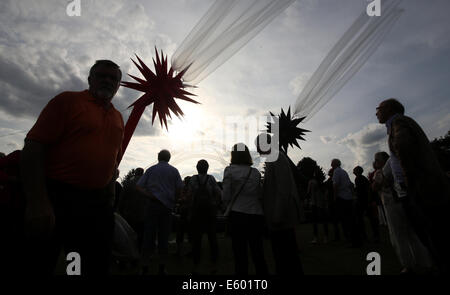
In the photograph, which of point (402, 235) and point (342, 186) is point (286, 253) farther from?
point (342, 186)

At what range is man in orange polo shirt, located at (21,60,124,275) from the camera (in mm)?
1432

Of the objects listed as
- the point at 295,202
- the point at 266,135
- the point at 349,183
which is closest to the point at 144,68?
the point at 266,135

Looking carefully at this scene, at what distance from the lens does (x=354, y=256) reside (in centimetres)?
530

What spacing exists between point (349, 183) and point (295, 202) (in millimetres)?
4594

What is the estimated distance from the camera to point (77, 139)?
1691 millimetres

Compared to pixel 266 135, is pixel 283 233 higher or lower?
→ lower

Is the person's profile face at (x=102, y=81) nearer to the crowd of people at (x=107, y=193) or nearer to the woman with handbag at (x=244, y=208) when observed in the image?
the crowd of people at (x=107, y=193)

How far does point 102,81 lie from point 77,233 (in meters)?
1.14

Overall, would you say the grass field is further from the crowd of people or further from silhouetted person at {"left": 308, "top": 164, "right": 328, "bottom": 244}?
silhouetted person at {"left": 308, "top": 164, "right": 328, "bottom": 244}

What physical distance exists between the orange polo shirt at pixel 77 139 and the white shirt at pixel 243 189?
5.47 ft

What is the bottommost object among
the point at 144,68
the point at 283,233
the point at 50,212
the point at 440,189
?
the point at 283,233

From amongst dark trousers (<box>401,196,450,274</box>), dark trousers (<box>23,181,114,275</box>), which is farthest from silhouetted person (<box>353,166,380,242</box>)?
dark trousers (<box>23,181,114,275</box>)

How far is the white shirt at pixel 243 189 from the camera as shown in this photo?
10.2 feet
